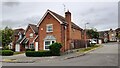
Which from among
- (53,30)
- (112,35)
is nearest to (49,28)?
(53,30)

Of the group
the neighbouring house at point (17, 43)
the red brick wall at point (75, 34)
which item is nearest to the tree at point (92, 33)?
the neighbouring house at point (17, 43)

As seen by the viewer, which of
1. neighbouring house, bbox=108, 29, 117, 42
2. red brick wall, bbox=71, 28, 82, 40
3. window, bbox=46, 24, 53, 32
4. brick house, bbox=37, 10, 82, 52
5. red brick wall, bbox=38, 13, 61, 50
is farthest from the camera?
neighbouring house, bbox=108, 29, 117, 42

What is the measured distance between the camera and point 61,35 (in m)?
37.3

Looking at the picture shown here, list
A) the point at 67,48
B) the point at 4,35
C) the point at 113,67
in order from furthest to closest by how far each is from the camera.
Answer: the point at 4,35 → the point at 67,48 → the point at 113,67

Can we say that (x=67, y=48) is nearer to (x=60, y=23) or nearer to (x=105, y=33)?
(x=60, y=23)

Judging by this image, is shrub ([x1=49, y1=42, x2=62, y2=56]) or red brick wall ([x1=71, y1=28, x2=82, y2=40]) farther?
red brick wall ([x1=71, y1=28, x2=82, y2=40])

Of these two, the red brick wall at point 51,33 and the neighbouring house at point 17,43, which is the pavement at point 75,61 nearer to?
the red brick wall at point 51,33

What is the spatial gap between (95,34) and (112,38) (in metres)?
24.9

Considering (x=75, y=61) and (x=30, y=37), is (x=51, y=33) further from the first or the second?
(x=75, y=61)

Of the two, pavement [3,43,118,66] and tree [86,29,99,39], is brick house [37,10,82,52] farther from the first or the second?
tree [86,29,99,39]

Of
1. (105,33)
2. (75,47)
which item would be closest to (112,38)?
(105,33)

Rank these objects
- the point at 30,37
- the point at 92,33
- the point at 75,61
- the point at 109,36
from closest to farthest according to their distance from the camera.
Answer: the point at 75,61
the point at 30,37
the point at 92,33
the point at 109,36

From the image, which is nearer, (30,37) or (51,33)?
(51,33)

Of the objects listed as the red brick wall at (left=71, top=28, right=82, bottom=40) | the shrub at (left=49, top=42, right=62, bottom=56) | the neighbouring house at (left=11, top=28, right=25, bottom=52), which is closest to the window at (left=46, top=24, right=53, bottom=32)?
the red brick wall at (left=71, top=28, right=82, bottom=40)
